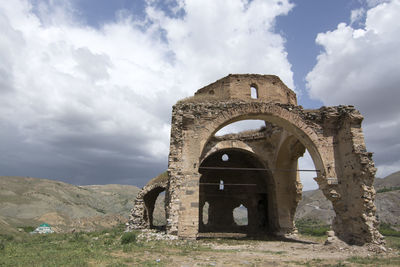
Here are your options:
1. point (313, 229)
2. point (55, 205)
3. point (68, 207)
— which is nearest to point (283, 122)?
point (313, 229)

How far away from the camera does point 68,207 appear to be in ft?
122

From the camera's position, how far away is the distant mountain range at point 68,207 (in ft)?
89.1

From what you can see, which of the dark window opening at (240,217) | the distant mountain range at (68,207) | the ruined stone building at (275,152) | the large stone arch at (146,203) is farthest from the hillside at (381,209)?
the large stone arch at (146,203)

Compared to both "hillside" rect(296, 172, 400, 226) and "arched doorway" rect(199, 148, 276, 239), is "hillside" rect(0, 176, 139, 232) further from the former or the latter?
"hillside" rect(296, 172, 400, 226)

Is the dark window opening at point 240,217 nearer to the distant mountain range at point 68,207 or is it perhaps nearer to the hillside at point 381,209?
the hillside at point 381,209

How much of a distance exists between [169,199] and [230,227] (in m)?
10.9

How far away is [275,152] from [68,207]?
3314 centimetres

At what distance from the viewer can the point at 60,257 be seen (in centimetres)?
605

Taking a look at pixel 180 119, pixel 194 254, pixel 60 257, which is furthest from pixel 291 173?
pixel 60 257

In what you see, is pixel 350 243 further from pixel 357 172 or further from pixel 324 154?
pixel 324 154

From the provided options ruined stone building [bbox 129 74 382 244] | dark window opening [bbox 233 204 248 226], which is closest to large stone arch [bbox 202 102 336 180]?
ruined stone building [bbox 129 74 382 244]

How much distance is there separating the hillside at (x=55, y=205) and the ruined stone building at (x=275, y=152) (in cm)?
1447

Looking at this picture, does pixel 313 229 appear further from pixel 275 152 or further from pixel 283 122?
pixel 283 122

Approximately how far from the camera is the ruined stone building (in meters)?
10.0
